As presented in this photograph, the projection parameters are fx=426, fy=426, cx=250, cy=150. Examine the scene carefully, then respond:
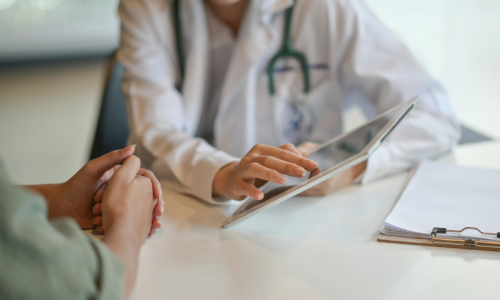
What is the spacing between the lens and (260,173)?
0.53m

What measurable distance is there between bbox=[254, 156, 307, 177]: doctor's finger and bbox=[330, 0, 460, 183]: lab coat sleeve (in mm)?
303

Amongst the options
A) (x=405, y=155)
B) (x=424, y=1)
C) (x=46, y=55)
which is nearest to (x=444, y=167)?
(x=405, y=155)

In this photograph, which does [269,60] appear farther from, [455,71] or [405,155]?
[455,71]

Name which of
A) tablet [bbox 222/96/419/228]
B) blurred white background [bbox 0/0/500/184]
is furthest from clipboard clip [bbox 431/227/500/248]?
blurred white background [bbox 0/0/500/184]

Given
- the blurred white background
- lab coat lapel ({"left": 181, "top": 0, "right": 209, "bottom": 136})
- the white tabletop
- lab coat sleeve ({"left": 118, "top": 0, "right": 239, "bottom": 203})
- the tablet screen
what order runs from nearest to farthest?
the white tabletop → the tablet screen → lab coat sleeve ({"left": 118, "top": 0, "right": 239, "bottom": 203}) → lab coat lapel ({"left": 181, "top": 0, "right": 209, "bottom": 136}) → the blurred white background

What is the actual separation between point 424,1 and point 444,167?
1.74m

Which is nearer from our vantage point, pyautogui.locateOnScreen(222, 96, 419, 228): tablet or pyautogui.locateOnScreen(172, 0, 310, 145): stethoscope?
pyautogui.locateOnScreen(222, 96, 419, 228): tablet

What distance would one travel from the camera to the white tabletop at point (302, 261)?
16.3 inches

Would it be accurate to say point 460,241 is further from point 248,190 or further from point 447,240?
point 248,190

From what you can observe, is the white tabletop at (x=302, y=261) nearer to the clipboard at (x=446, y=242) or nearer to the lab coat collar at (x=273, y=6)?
the clipboard at (x=446, y=242)

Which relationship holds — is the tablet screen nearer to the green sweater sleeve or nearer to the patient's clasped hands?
→ the patient's clasped hands

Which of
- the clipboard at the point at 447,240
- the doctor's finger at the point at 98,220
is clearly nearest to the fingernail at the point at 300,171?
the clipboard at the point at 447,240

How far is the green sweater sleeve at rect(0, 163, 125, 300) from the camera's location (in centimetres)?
28

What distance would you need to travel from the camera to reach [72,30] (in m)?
4.04
